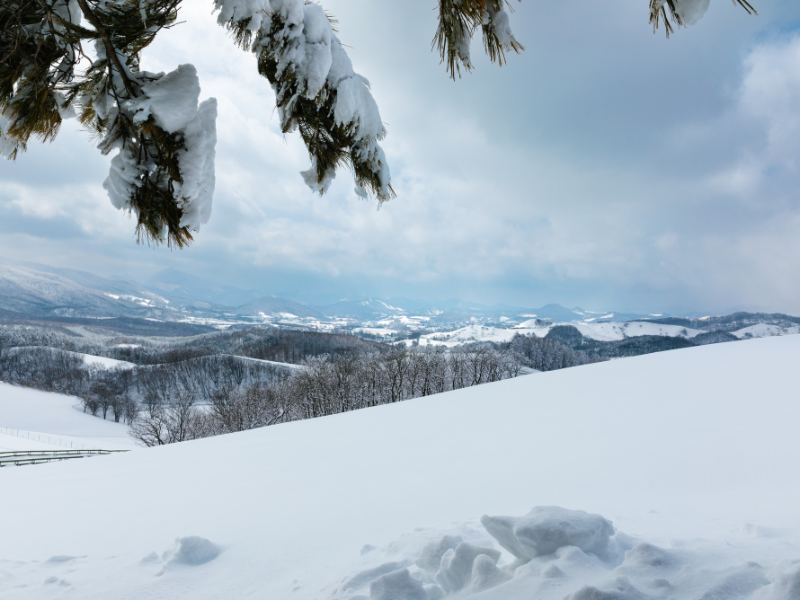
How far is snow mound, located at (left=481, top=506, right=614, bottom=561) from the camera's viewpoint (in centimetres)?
190

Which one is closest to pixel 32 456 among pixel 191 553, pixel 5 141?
pixel 191 553

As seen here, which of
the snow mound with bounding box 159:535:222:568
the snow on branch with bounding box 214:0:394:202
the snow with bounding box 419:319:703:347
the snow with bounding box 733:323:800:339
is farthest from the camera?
the snow with bounding box 733:323:800:339

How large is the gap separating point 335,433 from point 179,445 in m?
2.77

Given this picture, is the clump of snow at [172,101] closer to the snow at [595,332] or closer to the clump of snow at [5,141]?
the clump of snow at [5,141]

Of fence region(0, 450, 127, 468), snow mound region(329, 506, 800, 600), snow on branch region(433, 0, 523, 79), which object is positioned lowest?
fence region(0, 450, 127, 468)

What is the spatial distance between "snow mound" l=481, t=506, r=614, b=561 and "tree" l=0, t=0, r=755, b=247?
1.67 meters

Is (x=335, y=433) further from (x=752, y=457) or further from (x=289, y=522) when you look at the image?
(x=752, y=457)

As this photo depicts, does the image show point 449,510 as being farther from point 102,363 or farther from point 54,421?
point 102,363

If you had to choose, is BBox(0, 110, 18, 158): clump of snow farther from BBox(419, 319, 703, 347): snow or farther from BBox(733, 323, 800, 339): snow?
BBox(733, 323, 800, 339): snow

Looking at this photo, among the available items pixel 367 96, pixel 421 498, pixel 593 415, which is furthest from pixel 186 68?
pixel 593 415

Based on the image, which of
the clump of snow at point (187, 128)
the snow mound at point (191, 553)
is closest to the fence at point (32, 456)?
the snow mound at point (191, 553)

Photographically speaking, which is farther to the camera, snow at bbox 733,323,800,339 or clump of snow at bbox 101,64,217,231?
snow at bbox 733,323,800,339

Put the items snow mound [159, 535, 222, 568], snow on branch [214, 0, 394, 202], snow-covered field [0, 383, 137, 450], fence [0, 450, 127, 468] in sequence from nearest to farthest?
1. snow on branch [214, 0, 394, 202]
2. snow mound [159, 535, 222, 568]
3. fence [0, 450, 127, 468]
4. snow-covered field [0, 383, 137, 450]

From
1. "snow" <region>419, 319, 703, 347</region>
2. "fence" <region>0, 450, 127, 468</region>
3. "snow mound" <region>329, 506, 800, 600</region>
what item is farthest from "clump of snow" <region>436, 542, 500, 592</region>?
"snow" <region>419, 319, 703, 347</region>
